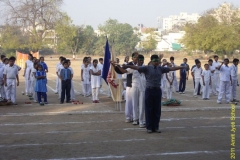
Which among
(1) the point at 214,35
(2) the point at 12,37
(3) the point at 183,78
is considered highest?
(1) the point at 214,35

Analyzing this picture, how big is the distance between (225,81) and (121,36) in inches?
3020

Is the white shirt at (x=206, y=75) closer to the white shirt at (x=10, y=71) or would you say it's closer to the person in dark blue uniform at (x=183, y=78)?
the person in dark blue uniform at (x=183, y=78)

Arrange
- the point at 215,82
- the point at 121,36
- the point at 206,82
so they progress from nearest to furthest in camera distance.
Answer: the point at 206,82
the point at 215,82
the point at 121,36

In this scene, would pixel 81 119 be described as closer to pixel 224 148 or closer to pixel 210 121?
pixel 210 121

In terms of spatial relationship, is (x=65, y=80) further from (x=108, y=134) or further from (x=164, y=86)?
(x=108, y=134)

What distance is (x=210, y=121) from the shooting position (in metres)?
10.9

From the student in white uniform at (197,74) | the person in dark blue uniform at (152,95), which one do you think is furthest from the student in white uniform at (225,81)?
the person in dark blue uniform at (152,95)

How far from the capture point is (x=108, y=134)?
9078mm

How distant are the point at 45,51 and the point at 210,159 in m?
75.3

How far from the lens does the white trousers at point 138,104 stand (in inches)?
389

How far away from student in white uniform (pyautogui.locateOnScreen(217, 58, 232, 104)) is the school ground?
109 cm

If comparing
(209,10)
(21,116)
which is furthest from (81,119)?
(209,10)

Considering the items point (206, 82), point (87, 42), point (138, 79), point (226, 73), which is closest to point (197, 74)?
point (206, 82)

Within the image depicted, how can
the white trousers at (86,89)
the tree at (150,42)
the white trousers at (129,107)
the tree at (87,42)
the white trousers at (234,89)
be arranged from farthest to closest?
1. the tree at (150,42)
2. the tree at (87,42)
3. the white trousers at (86,89)
4. the white trousers at (234,89)
5. the white trousers at (129,107)
